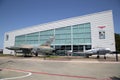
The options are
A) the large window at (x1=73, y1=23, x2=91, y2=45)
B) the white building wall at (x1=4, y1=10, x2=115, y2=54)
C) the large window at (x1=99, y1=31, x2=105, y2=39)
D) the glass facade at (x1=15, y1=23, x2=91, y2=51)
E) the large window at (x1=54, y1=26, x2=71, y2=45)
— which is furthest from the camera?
the large window at (x1=54, y1=26, x2=71, y2=45)

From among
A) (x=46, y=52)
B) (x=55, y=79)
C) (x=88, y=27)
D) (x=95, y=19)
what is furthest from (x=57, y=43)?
(x=55, y=79)

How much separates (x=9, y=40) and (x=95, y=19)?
44041mm

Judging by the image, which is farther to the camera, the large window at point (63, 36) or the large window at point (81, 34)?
the large window at point (63, 36)

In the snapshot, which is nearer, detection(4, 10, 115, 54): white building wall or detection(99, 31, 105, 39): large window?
detection(4, 10, 115, 54): white building wall

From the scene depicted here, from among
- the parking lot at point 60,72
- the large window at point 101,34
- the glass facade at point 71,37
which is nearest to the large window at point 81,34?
the glass facade at point 71,37

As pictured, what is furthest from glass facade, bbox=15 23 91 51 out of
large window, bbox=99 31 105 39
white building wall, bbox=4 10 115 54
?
large window, bbox=99 31 105 39

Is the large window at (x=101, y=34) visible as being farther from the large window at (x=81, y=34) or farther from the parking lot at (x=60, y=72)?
the parking lot at (x=60, y=72)

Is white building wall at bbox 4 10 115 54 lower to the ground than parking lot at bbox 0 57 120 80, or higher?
higher

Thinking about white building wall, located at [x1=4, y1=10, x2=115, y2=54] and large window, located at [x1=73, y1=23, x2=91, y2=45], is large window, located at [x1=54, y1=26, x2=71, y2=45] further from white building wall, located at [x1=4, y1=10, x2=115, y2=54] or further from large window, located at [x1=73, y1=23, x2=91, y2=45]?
large window, located at [x1=73, y1=23, x2=91, y2=45]

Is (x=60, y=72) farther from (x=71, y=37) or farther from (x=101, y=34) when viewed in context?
(x=71, y=37)

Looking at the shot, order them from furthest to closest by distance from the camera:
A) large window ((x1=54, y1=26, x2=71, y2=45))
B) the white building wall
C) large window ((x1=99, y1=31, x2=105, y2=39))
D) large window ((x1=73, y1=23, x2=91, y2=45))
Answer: large window ((x1=54, y1=26, x2=71, y2=45)), large window ((x1=73, y1=23, x2=91, y2=45)), large window ((x1=99, y1=31, x2=105, y2=39)), the white building wall

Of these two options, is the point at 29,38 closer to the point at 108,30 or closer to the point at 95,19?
the point at 95,19

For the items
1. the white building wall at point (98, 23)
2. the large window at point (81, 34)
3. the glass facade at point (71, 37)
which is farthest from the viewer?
the glass facade at point (71, 37)

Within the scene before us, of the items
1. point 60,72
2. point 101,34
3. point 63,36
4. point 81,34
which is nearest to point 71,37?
point 63,36
